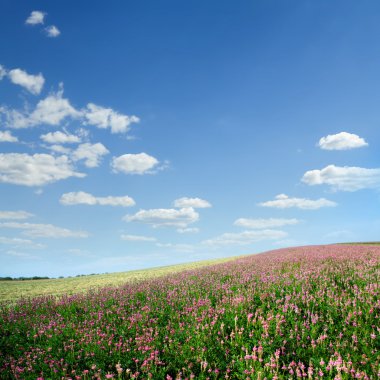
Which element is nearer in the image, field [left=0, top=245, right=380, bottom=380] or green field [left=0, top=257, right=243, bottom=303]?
field [left=0, top=245, right=380, bottom=380]

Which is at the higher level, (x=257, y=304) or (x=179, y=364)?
(x=257, y=304)

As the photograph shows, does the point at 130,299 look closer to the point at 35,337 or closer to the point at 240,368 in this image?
the point at 35,337

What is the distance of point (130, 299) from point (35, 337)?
296cm

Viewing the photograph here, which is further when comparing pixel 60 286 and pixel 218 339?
pixel 60 286

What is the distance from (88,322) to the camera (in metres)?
7.48

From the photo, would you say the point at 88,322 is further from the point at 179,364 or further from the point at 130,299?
the point at 179,364

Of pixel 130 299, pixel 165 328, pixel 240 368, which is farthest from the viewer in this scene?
pixel 130 299

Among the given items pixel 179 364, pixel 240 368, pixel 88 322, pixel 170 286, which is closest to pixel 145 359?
pixel 179 364

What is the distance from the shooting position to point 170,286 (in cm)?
1095

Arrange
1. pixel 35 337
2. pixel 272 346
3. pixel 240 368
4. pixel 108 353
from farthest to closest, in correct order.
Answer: pixel 35 337
pixel 108 353
pixel 272 346
pixel 240 368

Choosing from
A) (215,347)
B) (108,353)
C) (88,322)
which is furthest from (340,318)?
(88,322)

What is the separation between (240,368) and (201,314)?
246 centimetres

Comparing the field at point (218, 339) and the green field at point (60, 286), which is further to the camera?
the green field at point (60, 286)

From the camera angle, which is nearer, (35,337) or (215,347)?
(215,347)
